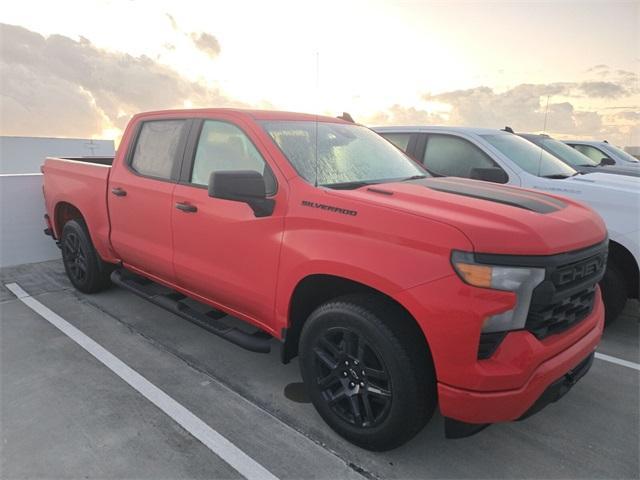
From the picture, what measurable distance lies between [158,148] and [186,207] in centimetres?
91

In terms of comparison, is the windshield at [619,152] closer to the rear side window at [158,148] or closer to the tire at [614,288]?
the tire at [614,288]

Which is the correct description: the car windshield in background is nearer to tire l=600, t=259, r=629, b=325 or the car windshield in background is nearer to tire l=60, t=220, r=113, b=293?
tire l=600, t=259, r=629, b=325

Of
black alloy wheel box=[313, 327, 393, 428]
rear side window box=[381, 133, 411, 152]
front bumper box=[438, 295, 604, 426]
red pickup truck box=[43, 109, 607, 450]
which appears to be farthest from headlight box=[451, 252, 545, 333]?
rear side window box=[381, 133, 411, 152]

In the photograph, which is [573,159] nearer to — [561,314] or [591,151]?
[591,151]

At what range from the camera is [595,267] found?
262cm

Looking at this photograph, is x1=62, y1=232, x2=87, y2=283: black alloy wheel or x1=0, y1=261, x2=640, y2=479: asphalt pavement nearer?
x1=0, y1=261, x2=640, y2=479: asphalt pavement

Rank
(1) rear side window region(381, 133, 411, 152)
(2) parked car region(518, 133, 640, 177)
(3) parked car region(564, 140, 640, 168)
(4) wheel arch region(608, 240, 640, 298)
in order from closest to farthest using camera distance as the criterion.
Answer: (4) wheel arch region(608, 240, 640, 298) < (1) rear side window region(381, 133, 411, 152) < (2) parked car region(518, 133, 640, 177) < (3) parked car region(564, 140, 640, 168)

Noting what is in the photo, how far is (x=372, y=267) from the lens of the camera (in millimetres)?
2334

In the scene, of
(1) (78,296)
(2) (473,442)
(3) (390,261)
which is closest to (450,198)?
(3) (390,261)

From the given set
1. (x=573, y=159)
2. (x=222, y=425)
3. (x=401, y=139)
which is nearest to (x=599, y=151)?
(x=573, y=159)

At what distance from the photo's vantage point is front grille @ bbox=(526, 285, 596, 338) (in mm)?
2205

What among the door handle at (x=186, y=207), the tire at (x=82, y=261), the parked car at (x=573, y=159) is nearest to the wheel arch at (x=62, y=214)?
the tire at (x=82, y=261)

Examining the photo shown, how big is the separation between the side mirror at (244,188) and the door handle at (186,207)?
0.62 m

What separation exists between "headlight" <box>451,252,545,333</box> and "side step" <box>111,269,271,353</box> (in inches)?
58.2
